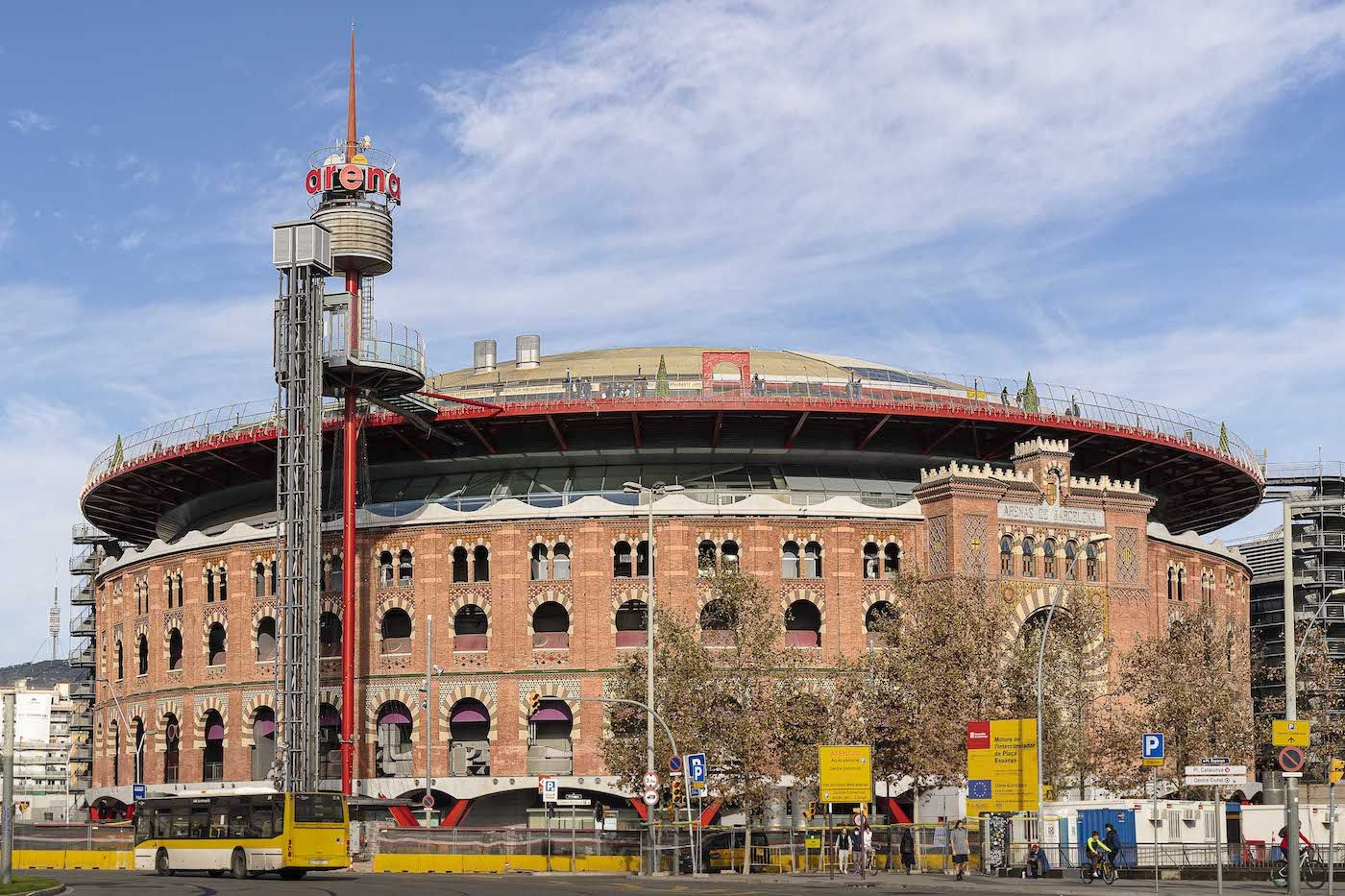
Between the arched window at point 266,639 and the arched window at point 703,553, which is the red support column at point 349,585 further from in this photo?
the arched window at point 703,553

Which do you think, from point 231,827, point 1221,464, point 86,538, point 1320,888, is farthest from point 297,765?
point 86,538

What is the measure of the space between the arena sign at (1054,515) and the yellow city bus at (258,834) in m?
37.6

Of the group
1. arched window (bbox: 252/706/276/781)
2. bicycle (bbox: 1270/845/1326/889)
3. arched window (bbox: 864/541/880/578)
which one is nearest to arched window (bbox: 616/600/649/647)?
arched window (bbox: 864/541/880/578)

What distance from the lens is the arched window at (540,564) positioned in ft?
278

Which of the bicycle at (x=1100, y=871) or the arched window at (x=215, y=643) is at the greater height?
the arched window at (x=215, y=643)

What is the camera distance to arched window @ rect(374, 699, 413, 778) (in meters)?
84.8

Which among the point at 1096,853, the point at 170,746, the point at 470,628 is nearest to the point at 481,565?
the point at 470,628

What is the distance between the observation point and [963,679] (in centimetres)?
6838

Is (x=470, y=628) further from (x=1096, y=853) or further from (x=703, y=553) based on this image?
(x=1096, y=853)

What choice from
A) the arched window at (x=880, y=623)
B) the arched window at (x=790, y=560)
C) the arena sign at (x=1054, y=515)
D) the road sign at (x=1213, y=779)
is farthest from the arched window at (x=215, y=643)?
the road sign at (x=1213, y=779)

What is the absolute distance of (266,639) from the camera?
8950cm

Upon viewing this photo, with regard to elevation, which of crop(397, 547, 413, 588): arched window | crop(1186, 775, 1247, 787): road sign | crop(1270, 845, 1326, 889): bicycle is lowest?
crop(1270, 845, 1326, 889): bicycle

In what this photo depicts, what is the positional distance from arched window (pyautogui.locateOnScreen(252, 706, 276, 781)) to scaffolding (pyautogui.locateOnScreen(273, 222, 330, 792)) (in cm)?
698

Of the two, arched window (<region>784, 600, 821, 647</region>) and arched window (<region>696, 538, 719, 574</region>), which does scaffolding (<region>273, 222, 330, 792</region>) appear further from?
arched window (<region>784, 600, 821, 647</region>)
